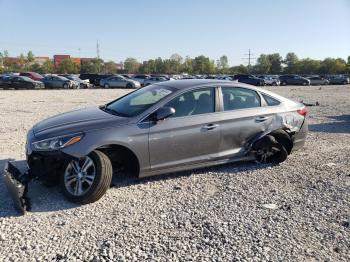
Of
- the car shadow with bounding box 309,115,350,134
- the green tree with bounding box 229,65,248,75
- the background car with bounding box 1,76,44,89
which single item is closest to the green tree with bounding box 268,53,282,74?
the green tree with bounding box 229,65,248,75

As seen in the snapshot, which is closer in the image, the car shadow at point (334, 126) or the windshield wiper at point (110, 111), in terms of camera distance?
the windshield wiper at point (110, 111)

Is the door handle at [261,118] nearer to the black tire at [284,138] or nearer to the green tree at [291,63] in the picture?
the black tire at [284,138]

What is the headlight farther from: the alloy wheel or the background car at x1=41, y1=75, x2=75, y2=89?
the background car at x1=41, y1=75, x2=75, y2=89

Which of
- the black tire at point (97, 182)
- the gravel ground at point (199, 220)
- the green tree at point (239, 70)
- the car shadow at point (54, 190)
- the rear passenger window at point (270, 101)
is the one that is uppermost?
the green tree at point (239, 70)

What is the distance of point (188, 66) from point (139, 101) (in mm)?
115741

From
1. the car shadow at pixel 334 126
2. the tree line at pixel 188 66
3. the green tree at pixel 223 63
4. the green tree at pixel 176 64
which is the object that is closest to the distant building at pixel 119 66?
the tree line at pixel 188 66

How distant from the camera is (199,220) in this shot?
402 centimetres

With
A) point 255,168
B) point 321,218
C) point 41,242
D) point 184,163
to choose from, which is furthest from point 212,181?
point 41,242

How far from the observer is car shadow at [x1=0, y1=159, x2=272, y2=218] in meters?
4.30

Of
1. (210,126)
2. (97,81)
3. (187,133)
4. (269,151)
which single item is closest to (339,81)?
(97,81)

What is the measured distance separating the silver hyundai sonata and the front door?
1cm

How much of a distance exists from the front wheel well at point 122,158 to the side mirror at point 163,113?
61 centimetres

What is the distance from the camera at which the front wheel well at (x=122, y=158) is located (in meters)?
4.77

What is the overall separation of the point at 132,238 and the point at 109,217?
23.1 inches
